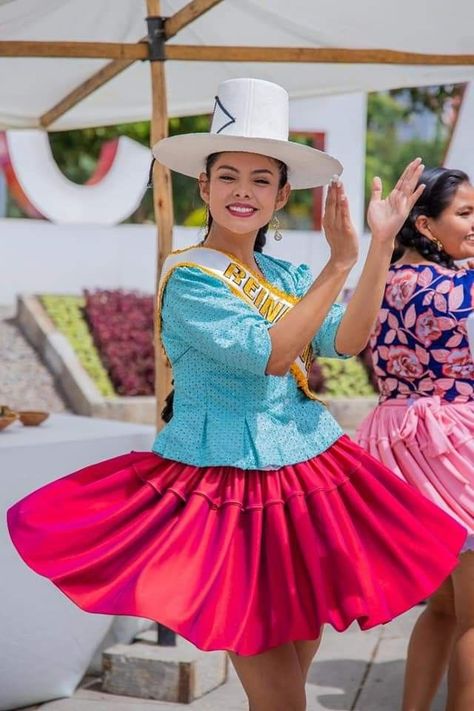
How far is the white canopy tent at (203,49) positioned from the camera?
415 cm

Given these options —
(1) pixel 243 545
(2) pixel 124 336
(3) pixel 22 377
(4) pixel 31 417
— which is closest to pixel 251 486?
(1) pixel 243 545

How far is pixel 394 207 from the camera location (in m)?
2.44

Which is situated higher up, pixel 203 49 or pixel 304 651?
pixel 203 49

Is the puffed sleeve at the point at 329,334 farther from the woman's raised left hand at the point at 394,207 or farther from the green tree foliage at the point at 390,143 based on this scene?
the green tree foliage at the point at 390,143

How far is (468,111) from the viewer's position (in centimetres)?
948

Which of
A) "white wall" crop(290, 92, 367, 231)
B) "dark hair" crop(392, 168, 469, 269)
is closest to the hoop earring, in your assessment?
"dark hair" crop(392, 168, 469, 269)

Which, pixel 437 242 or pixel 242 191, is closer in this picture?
pixel 242 191

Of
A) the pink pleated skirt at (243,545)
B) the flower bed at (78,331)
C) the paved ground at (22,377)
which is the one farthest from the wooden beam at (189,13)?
the flower bed at (78,331)

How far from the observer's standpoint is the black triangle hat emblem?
8.48ft

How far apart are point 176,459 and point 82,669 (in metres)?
1.65

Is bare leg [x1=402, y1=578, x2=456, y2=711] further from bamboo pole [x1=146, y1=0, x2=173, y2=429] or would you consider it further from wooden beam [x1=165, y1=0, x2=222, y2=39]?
wooden beam [x1=165, y1=0, x2=222, y2=39]

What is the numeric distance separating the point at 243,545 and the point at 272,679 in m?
0.29

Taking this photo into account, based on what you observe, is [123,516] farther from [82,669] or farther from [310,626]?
[82,669]

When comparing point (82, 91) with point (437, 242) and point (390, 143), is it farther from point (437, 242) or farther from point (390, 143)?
point (390, 143)
